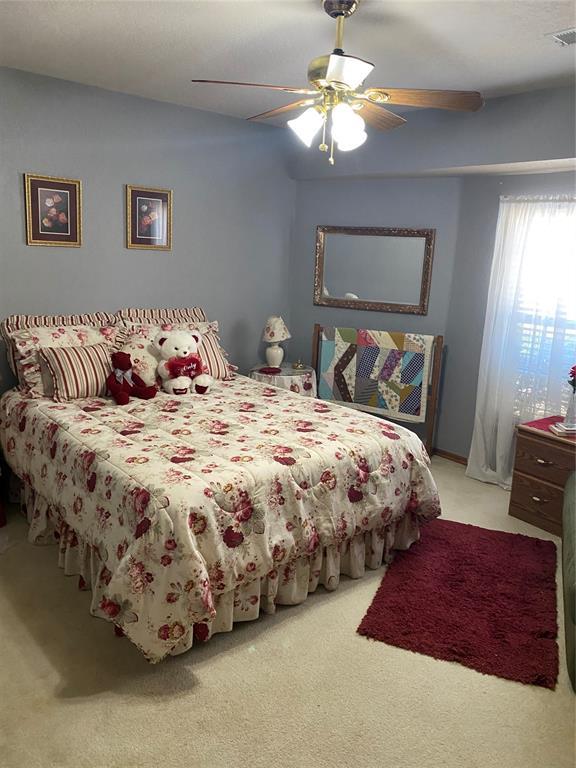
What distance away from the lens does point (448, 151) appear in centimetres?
378

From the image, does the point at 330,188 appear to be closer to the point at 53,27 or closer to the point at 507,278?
the point at 507,278

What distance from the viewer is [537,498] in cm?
346

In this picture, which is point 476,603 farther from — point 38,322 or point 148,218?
point 148,218

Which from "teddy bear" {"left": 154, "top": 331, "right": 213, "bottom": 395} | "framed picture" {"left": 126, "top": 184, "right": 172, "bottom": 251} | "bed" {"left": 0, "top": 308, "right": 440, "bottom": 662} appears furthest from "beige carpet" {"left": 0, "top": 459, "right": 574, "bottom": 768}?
"framed picture" {"left": 126, "top": 184, "right": 172, "bottom": 251}

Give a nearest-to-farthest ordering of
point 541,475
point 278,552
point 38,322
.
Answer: point 278,552, point 541,475, point 38,322

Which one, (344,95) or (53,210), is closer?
(344,95)

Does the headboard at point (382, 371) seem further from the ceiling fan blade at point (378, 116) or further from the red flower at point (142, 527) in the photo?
the red flower at point (142, 527)

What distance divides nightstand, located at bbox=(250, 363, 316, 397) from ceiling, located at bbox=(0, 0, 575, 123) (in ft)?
6.65

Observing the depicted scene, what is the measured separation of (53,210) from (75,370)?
1.06 m

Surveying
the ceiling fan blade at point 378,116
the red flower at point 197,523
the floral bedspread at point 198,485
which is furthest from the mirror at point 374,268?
the red flower at point 197,523

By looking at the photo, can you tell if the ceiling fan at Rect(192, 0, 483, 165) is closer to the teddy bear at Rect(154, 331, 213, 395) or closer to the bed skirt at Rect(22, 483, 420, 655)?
the teddy bear at Rect(154, 331, 213, 395)

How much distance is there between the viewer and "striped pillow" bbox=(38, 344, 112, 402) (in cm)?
329

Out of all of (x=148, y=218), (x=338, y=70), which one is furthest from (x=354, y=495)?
(x=148, y=218)

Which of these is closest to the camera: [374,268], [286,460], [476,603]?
[286,460]
